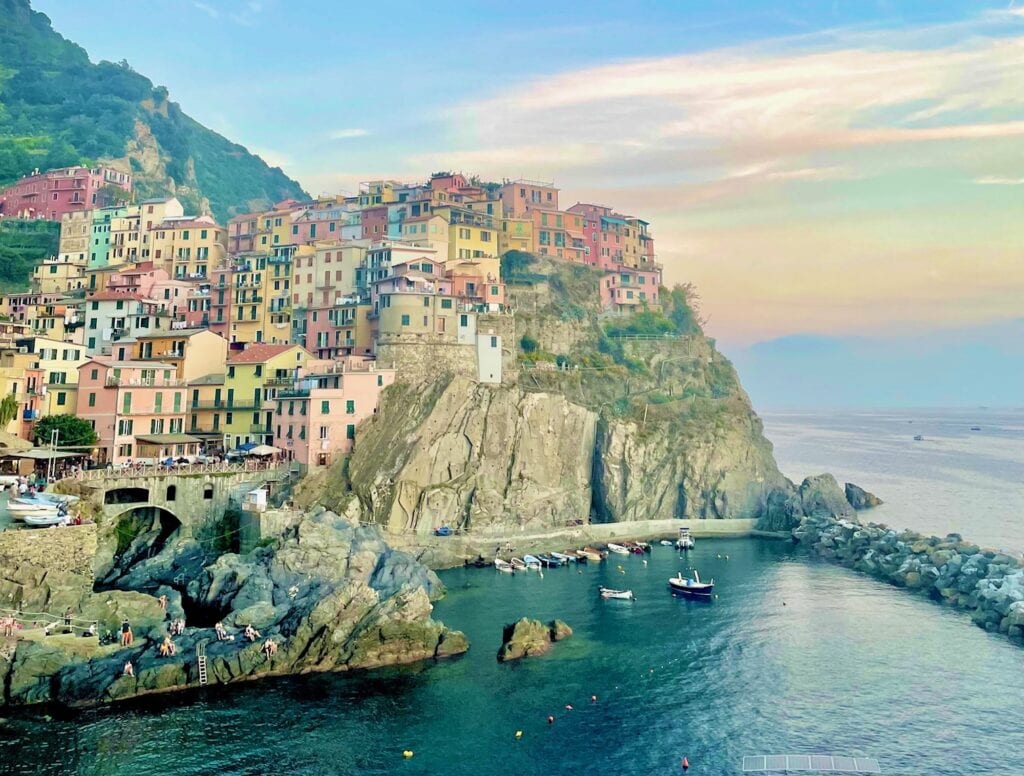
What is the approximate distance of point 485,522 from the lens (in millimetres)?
76375

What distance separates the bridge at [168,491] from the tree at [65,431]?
4.17m

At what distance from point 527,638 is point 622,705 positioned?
8.66 metres

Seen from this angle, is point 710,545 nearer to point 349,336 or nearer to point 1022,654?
point 1022,654

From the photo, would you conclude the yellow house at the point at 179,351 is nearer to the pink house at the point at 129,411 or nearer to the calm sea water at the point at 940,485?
the pink house at the point at 129,411

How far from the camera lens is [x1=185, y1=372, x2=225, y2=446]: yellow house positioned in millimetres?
78000

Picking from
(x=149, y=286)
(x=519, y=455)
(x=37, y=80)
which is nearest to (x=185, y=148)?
(x=37, y=80)

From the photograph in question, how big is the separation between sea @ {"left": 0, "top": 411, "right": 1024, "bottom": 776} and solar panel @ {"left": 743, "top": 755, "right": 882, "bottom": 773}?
0.61 m

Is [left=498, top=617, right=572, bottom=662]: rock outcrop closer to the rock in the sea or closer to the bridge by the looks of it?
the bridge

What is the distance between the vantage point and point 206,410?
78.5 metres

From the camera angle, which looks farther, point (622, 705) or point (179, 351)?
point (179, 351)

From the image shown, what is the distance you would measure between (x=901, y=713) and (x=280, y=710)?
97.8 feet

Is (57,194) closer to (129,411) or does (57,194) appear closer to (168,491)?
(129,411)

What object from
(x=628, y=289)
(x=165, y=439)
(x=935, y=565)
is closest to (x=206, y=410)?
(x=165, y=439)

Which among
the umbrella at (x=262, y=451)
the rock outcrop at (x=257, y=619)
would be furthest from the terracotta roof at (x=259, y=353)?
the rock outcrop at (x=257, y=619)
